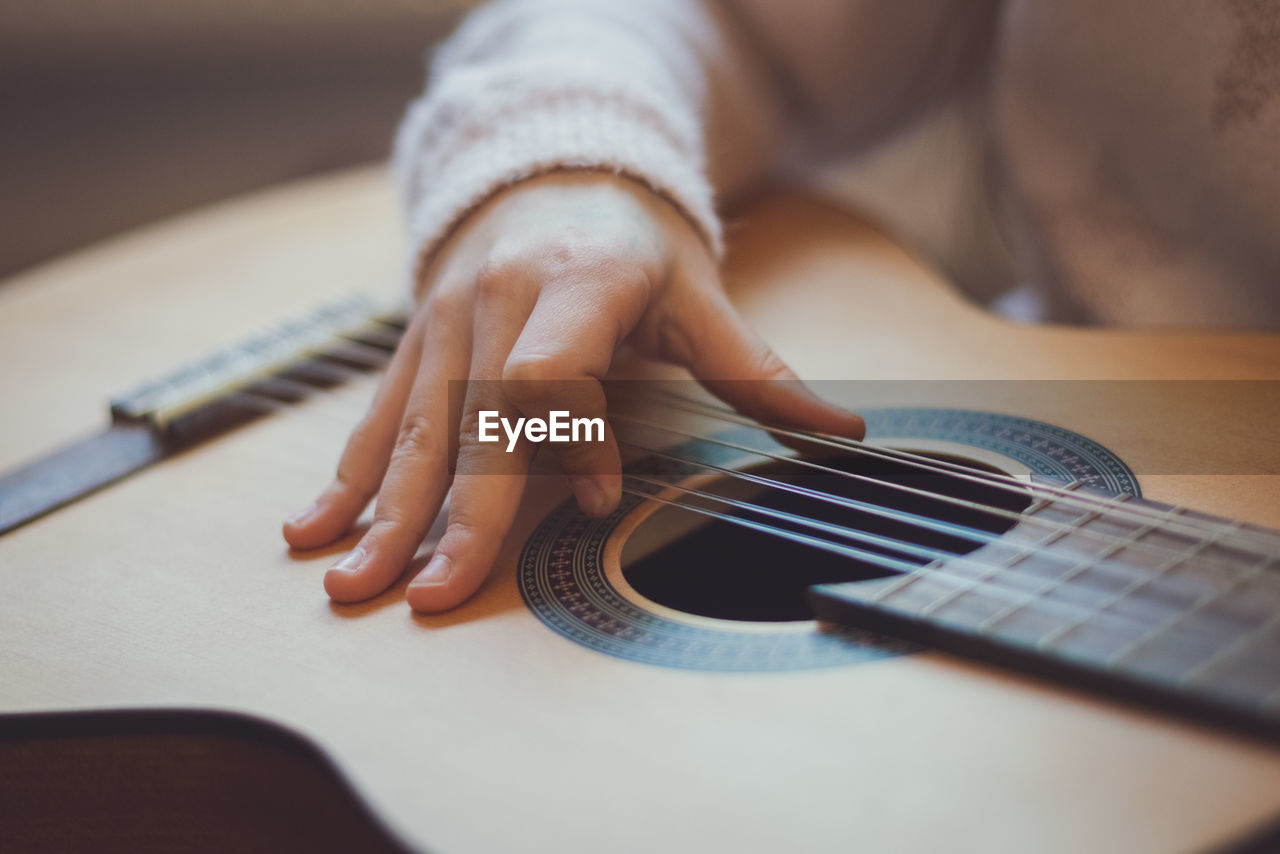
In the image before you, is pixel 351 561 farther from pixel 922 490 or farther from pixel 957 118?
pixel 957 118

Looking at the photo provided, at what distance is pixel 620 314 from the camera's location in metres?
0.53

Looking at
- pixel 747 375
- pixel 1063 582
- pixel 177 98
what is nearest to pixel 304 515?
pixel 747 375

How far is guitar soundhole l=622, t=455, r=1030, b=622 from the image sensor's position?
56cm

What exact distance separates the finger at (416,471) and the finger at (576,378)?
0.07 meters

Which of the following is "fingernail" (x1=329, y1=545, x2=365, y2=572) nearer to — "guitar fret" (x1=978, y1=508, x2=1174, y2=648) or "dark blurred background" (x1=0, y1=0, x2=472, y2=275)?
"guitar fret" (x1=978, y1=508, x2=1174, y2=648)

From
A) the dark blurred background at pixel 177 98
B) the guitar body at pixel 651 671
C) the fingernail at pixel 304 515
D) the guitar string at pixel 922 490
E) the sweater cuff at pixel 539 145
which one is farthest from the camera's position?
the dark blurred background at pixel 177 98

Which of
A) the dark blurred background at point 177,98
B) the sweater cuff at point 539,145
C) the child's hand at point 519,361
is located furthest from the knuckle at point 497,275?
the dark blurred background at point 177,98

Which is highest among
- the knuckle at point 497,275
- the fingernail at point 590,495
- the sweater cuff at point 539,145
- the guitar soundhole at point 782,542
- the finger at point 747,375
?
the sweater cuff at point 539,145

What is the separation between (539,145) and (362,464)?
0.79 feet

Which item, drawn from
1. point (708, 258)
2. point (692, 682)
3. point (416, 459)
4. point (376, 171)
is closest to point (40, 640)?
point (416, 459)

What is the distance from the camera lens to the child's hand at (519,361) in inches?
19.2

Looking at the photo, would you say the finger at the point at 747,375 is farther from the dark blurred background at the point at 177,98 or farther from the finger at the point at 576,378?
the dark blurred background at the point at 177,98

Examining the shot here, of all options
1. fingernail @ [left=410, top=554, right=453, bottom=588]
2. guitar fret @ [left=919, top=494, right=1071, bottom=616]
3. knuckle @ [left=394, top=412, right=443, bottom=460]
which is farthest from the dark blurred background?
guitar fret @ [left=919, top=494, right=1071, bottom=616]

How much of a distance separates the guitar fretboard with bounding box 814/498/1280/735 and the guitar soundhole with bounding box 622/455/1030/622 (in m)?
0.12
